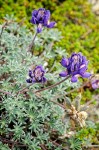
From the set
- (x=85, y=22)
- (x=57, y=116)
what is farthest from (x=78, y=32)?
(x=57, y=116)

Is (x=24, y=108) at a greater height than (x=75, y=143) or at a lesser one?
greater

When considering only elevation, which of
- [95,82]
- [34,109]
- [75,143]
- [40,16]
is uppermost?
[40,16]

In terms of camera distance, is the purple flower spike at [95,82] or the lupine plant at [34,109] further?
the purple flower spike at [95,82]

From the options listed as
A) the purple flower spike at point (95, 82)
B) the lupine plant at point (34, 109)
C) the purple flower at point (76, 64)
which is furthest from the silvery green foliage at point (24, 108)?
the purple flower at point (76, 64)

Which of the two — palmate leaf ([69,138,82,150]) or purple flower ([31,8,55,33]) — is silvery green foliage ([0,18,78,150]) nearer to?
palmate leaf ([69,138,82,150])

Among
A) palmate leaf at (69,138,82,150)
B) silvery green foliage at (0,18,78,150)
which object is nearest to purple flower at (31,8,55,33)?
silvery green foliage at (0,18,78,150)

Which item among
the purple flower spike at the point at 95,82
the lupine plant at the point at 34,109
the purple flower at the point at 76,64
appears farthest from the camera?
the purple flower spike at the point at 95,82

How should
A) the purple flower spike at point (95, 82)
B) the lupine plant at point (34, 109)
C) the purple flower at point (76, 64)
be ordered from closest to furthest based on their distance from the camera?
the purple flower at point (76, 64) < the lupine plant at point (34, 109) < the purple flower spike at point (95, 82)

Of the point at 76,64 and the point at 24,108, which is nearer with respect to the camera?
the point at 76,64

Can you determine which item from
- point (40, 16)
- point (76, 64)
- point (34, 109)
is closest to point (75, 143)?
point (34, 109)

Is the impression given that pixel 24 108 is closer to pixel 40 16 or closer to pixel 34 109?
pixel 34 109

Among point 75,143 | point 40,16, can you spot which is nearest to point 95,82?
point 75,143

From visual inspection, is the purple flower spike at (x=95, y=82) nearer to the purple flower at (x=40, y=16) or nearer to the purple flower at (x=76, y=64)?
the purple flower at (x=76, y=64)
